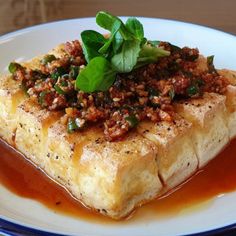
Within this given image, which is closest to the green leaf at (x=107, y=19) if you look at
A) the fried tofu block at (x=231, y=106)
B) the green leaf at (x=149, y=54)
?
the green leaf at (x=149, y=54)

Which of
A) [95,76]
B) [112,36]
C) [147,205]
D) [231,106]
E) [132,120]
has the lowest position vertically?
[147,205]

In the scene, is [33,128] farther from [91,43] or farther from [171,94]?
[171,94]

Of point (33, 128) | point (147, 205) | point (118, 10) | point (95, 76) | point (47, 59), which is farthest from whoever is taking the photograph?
point (118, 10)

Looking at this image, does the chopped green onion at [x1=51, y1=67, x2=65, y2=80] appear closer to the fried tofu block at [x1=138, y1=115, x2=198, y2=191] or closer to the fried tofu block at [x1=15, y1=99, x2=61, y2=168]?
→ the fried tofu block at [x1=15, y1=99, x2=61, y2=168]

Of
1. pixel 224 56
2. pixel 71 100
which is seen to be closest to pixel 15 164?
pixel 71 100

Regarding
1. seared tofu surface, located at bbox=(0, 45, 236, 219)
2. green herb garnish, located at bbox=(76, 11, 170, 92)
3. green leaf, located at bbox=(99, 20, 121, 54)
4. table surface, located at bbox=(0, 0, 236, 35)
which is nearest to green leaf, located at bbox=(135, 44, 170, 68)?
green herb garnish, located at bbox=(76, 11, 170, 92)

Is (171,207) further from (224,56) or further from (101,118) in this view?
(224,56)

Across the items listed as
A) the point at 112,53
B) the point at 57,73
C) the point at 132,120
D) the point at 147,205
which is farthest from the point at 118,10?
the point at 147,205
